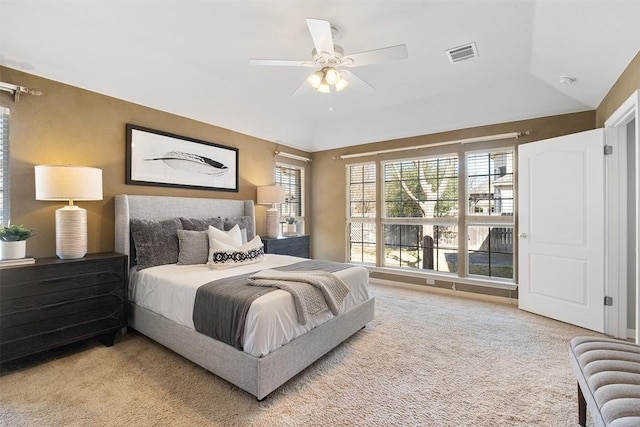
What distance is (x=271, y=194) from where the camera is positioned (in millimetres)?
4516

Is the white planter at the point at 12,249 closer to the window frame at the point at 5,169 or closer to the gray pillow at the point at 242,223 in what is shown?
the window frame at the point at 5,169

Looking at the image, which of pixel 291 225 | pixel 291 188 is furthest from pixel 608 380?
pixel 291 188

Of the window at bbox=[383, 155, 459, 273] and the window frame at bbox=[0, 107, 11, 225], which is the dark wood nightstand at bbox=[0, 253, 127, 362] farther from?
the window at bbox=[383, 155, 459, 273]

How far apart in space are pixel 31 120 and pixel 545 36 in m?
4.66

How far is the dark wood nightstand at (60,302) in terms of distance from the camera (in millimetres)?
2088

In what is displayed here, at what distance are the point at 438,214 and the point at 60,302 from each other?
4.65 m

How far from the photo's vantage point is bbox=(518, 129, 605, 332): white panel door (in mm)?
2992

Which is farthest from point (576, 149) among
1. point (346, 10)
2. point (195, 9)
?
point (195, 9)

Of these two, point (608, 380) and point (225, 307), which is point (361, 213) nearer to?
point (225, 307)

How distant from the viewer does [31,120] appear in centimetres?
253

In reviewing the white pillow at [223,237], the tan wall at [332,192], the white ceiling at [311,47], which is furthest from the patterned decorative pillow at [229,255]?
the tan wall at [332,192]

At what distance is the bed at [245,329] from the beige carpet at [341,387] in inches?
5.3

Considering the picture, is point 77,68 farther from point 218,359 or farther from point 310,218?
point 310,218

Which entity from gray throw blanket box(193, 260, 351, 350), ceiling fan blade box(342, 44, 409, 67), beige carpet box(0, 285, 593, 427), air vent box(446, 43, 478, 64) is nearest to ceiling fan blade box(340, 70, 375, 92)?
ceiling fan blade box(342, 44, 409, 67)
